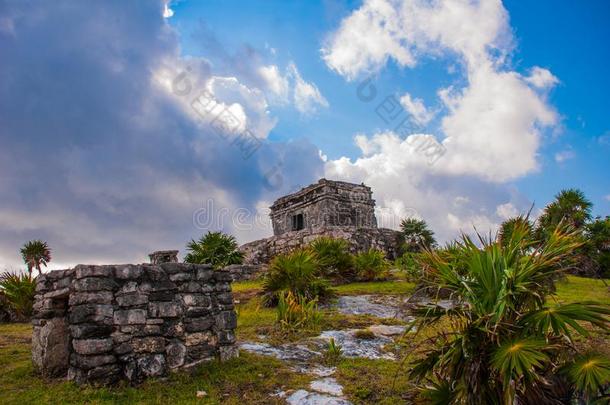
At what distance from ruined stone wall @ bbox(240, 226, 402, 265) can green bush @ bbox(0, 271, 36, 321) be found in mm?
10801

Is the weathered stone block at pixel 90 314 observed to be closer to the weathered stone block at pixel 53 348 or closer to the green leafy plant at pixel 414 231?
the weathered stone block at pixel 53 348

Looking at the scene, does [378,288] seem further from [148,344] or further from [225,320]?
[148,344]

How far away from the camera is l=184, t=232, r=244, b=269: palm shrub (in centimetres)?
1977

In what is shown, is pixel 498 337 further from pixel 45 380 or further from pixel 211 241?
pixel 211 241

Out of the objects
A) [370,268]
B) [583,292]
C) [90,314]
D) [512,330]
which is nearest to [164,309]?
[90,314]

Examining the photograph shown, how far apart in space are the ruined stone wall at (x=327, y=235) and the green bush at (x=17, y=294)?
1080cm

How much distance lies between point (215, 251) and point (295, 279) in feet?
32.7

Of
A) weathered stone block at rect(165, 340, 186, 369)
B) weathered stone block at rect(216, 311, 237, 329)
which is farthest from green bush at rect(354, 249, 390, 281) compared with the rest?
weathered stone block at rect(165, 340, 186, 369)

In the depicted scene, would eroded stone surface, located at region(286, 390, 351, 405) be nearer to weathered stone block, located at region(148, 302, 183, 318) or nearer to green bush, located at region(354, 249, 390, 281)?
weathered stone block, located at region(148, 302, 183, 318)

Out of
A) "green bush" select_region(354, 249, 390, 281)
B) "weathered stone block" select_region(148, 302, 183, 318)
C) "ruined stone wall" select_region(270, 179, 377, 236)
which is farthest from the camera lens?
"ruined stone wall" select_region(270, 179, 377, 236)

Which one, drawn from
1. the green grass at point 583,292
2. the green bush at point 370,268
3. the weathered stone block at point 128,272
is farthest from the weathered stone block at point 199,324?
the green bush at point 370,268

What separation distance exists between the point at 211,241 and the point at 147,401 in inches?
625

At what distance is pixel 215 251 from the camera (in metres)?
20.0

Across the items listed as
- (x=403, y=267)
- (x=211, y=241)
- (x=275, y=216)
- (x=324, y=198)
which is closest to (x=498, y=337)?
(x=403, y=267)
